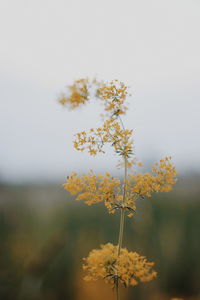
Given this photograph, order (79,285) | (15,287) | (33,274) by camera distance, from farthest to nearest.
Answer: (79,285) → (15,287) → (33,274)

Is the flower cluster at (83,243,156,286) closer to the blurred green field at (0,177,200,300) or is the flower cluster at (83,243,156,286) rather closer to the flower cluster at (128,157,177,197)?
the flower cluster at (128,157,177,197)

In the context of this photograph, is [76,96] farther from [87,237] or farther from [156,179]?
[87,237]

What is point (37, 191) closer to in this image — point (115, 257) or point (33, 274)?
point (33, 274)

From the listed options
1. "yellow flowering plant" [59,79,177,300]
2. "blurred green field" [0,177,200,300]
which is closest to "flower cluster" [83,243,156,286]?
"yellow flowering plant" [59,79,177,300]

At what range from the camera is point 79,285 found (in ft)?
8.63

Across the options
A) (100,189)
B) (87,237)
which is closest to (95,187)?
(100,189)

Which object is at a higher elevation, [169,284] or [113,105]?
[113,105]

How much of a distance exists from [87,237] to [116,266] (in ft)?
4.24

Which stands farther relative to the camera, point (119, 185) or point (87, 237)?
point (87, 237)

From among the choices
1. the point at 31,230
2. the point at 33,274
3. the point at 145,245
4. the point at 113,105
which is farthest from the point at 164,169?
the point at 31,230

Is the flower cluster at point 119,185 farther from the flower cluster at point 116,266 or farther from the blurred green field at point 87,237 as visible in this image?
the blurred green field at point 87,237

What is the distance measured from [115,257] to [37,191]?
1561 mm

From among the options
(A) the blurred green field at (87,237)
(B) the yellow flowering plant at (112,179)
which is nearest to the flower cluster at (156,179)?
(B) the yellow flowering plant at (112,179)

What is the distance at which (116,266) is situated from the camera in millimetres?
1499
